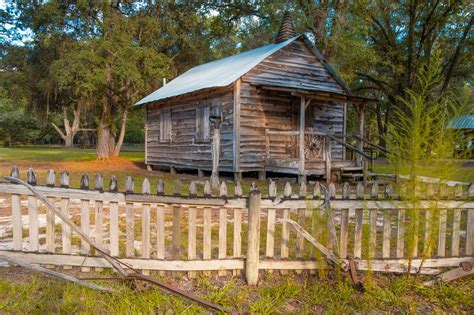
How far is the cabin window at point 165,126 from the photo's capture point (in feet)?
57.1

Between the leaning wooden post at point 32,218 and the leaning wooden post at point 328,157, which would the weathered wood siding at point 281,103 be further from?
the leaning wooden post at point 32,218

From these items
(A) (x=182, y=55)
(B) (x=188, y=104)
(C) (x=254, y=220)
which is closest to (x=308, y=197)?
(C) (x=254, y=220)

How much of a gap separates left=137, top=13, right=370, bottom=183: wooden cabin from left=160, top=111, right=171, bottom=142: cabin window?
10 centimetres

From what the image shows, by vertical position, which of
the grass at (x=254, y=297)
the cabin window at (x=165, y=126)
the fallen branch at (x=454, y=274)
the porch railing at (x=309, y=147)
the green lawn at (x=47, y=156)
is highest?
the cabin window at (x=165, y=126)

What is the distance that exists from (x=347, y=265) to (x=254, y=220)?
104 cm

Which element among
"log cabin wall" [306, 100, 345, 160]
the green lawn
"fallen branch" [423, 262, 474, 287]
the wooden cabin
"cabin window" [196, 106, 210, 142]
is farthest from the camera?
the green lawn

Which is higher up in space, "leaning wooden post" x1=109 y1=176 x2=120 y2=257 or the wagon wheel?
the wagon wheel

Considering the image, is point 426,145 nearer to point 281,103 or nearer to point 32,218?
point 32,218

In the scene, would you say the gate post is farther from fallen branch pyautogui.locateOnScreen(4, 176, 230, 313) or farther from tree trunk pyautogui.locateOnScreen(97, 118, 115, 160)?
tree trunk pyautogui.locateOnScreen(97, 118, 115, 160)

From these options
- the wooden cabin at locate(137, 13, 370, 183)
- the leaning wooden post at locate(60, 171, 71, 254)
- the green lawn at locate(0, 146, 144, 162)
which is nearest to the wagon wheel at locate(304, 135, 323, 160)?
the wooden cabin at locate(137, 13, 370, 183)

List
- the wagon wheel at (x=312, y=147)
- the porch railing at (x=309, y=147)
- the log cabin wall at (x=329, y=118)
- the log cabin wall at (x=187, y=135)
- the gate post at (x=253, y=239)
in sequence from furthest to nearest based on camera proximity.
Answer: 1. the log cabin wall at (x=329, y=118)
2. the log cabin wall at (x=187, y=135)
3. the wagon wheel at (x=312, y=147)
4. the porch railing at (x=309, y=147)
5. the gate post at (x=253, y=239)

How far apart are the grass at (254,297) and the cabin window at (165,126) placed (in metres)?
13.9

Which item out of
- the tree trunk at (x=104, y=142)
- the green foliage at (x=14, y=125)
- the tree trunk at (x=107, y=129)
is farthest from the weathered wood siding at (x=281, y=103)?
the green foliage at (x=14, y=125)

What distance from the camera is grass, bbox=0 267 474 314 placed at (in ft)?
10.3
